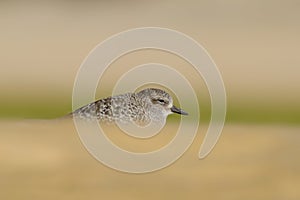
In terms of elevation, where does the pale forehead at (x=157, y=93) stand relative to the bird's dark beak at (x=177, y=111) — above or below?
above

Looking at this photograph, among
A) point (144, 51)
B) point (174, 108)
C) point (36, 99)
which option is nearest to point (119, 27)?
point (144, 51)

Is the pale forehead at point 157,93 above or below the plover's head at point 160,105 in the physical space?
above

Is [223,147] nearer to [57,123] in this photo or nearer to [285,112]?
[57,123]

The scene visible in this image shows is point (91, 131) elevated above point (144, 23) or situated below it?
below

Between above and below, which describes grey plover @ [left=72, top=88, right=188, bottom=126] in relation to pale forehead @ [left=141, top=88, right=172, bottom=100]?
below

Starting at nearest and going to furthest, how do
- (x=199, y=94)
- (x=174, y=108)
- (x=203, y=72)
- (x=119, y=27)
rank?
(x=174, y=108) < (x=203, y=72) < (x=199, y=94) < (x=119, y=27)
